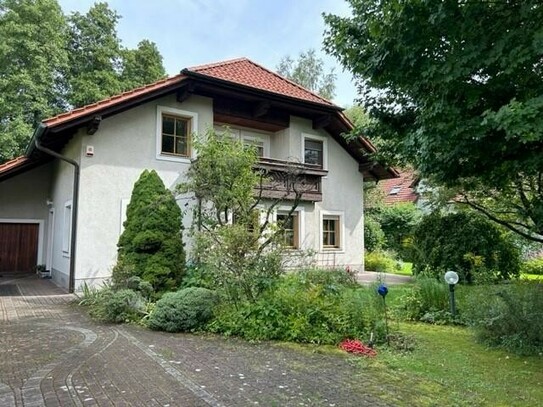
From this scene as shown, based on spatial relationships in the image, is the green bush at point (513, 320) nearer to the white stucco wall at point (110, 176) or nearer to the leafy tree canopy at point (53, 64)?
the white stucco wall at point (110, 176)

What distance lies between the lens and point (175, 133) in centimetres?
1310

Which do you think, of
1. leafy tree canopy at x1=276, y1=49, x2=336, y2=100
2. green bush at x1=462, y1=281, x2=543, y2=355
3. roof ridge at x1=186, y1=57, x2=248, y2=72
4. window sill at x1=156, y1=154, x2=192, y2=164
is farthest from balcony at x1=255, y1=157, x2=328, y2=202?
leafy tree canopy at x1=276, y1=49, x2=336, y2=100

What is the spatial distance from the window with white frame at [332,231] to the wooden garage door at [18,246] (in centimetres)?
1140

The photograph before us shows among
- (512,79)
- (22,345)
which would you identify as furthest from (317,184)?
(22,345)

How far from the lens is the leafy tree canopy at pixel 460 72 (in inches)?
197

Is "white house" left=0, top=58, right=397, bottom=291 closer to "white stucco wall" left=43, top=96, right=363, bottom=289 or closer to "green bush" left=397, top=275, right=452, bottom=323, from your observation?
"white stucco wall" left=43, top=96, right=363, bottom=289

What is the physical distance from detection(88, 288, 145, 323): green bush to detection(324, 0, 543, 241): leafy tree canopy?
237 inches

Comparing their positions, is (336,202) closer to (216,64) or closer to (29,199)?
(216,64)

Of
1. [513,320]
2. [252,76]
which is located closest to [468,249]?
[513,320]

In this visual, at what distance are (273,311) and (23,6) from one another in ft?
70.5

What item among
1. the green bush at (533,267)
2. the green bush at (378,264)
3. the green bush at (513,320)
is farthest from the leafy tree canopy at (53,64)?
the green bush at (533,267)

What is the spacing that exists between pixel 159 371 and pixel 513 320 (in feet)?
17.5

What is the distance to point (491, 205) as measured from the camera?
529 inches

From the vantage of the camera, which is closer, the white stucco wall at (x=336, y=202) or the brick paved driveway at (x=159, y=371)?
the brick paved driveway at (x=159, y=371)
